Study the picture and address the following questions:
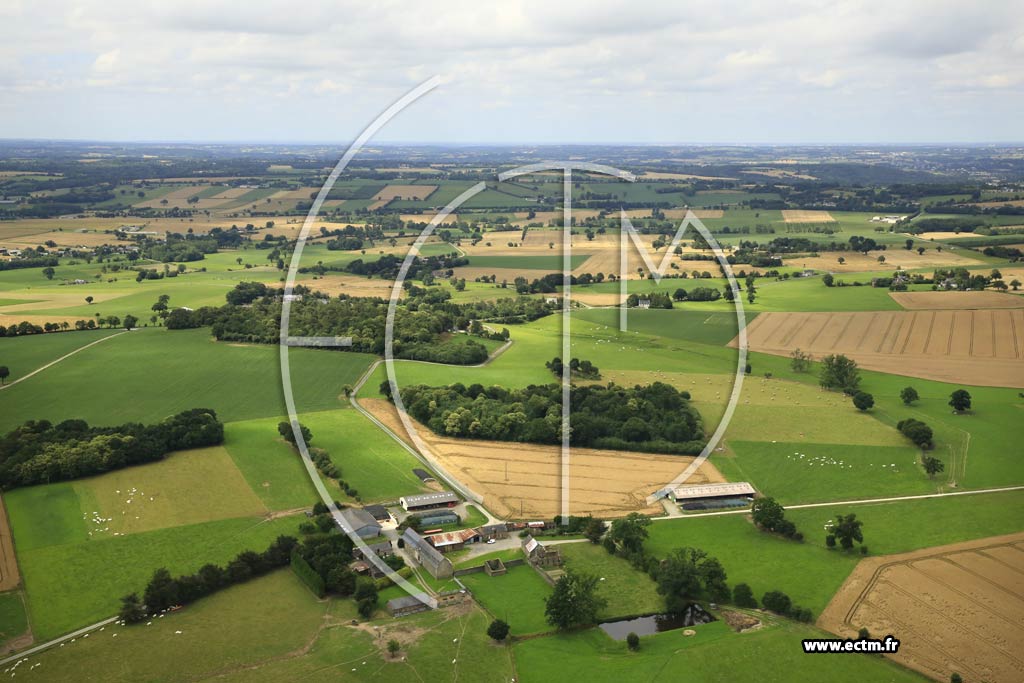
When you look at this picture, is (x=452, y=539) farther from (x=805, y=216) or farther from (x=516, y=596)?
(x=805, y=216)

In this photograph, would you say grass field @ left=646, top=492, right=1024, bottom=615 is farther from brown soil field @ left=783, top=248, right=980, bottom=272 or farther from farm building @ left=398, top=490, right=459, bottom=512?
brown soil field @ left=783, top=248, right=980, bottom=272

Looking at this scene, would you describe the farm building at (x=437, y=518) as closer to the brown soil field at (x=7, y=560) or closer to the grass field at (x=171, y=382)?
the brown soil field at (x=7, y=560)

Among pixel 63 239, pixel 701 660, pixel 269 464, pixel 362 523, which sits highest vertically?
pixel 63 239

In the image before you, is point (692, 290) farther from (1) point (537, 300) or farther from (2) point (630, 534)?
(2) point (630, 534)

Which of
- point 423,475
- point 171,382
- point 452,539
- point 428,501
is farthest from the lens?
point 171,382

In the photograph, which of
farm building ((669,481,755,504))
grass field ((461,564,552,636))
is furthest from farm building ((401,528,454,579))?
farm building ((669,481,755,504))

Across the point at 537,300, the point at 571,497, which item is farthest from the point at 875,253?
the point at 571,497

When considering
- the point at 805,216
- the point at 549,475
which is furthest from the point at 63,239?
the point at 805,216
